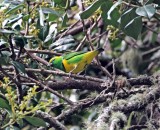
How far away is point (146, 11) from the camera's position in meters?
1.48

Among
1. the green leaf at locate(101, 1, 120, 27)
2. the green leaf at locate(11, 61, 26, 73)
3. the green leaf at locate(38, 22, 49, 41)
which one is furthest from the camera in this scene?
the green leaf at locate(38, 22, 49, 41)

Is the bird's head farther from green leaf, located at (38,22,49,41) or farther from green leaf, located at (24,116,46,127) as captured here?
green leaf, located at (24,116,46,127)

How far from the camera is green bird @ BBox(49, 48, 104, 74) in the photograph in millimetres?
1830

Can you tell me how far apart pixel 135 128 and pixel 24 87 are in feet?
1.45

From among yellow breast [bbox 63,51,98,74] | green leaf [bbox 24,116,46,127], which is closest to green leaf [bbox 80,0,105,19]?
yellow breast [bbox 63,51,98,74]

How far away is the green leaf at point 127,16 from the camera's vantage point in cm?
157

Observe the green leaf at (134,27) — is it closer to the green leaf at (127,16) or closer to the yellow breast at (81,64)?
the green leaf at (127,16)

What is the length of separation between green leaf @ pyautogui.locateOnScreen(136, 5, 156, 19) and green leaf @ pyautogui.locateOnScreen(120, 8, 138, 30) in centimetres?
6

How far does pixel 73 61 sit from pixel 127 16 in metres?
0.38

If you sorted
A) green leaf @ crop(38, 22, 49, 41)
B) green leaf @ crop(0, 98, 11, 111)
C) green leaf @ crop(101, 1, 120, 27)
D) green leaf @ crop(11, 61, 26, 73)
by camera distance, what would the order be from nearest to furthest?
green leaf @ crop(0, 98, 11, 111) → green leaf @ crop(11, 61, 26, 73) → green leaf @ crop(101, 1, 120, 27) → green leaf @ crop(38, 22, 49, 41)

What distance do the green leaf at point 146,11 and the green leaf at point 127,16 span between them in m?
0.06

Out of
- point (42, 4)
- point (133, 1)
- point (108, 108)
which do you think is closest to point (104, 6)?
point (133, 1)

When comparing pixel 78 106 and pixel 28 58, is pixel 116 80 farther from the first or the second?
pixel 28 58

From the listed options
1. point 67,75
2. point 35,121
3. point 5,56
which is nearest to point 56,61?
point 67,75
